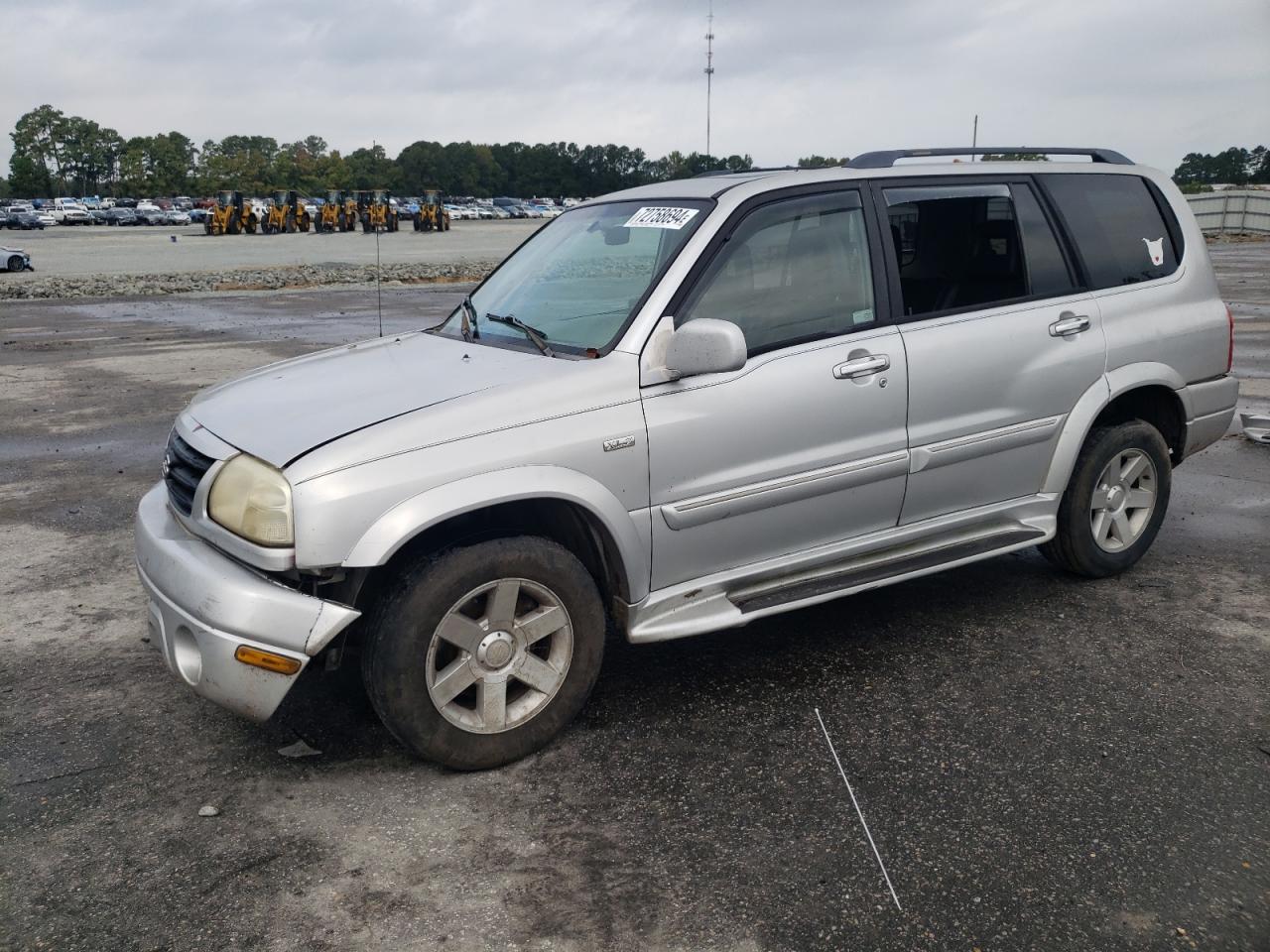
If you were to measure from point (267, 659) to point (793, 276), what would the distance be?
227 cm

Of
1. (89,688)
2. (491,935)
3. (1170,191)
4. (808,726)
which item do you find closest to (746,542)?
(808,726)

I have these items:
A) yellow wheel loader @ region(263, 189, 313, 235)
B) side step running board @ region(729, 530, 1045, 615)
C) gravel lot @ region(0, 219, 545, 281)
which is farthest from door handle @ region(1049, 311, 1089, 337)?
yellow wheel loader @ region(263, 189, 313, 235)

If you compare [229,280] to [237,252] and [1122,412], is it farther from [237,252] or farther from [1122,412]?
[1122,412]

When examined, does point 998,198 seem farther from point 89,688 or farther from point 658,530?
point 89,688

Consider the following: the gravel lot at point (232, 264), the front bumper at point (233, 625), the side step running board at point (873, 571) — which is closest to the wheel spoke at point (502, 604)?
the front bumper at point (233, 625)

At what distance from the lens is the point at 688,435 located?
3730 millimetres

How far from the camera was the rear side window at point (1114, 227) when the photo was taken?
4.95 meters

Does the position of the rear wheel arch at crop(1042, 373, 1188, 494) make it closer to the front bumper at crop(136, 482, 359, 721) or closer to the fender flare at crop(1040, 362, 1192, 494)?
the fender flare at crop(1040, 362, 1192, 494)

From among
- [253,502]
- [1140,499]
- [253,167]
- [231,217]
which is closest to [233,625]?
[253,502]

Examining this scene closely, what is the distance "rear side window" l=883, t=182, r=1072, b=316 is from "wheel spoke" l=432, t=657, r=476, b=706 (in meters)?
2.25

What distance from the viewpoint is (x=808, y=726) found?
3828 millimetres

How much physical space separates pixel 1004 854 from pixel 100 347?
13700 millimetres

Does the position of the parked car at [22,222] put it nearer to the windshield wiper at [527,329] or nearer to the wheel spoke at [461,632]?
the windshield wiper at [527,329]

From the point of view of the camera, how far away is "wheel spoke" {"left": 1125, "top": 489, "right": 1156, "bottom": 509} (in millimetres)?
5156
